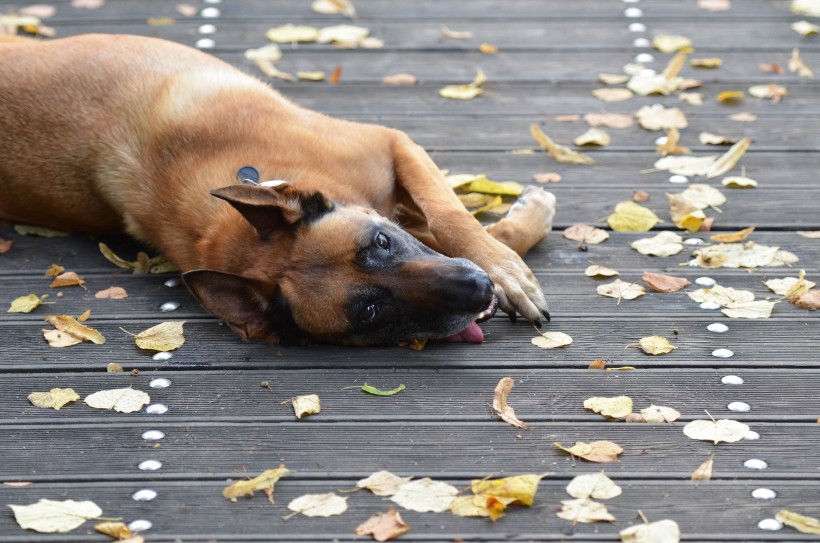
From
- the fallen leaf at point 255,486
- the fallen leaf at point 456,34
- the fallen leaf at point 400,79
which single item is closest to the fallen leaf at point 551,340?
the fallen leaf at point 255,486

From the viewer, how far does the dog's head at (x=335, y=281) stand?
328 centimetres

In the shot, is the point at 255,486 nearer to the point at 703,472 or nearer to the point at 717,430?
the point at 703,472

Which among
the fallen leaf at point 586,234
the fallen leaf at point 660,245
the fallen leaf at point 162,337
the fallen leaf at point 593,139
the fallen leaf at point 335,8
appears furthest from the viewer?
the fallen leaf at point 335,8

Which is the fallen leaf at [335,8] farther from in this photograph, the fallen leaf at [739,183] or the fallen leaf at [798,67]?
the fallen leaf at [739,183]

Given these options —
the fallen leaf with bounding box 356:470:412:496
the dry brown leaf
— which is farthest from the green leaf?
the fallen leaf with bounding box 356:470:412:496

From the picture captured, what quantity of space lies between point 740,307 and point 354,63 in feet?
9.39

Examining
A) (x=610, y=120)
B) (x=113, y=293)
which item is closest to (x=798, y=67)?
(x=610, y=120)

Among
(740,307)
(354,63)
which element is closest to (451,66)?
(354,63)

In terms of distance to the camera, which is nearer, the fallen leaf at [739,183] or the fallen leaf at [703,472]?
the fallen leaf at [703,472]

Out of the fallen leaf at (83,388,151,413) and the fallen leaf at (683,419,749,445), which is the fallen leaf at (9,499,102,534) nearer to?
the fallen leaf at (83,388,151,413)

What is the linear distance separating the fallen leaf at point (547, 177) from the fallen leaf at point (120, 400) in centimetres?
205

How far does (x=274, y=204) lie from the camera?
325 centimetres

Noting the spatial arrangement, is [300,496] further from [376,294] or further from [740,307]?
[740,307]

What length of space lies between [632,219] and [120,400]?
214 cm
